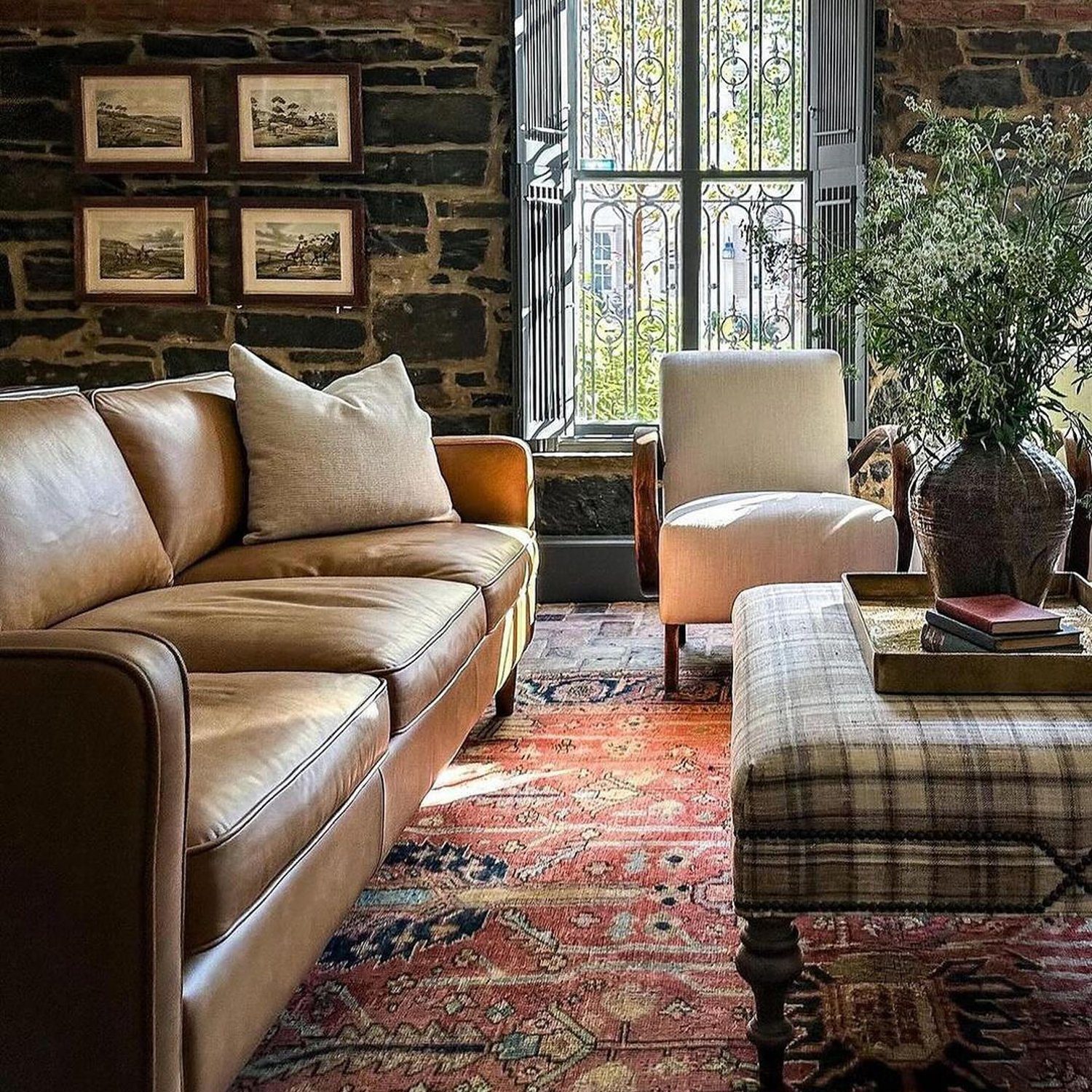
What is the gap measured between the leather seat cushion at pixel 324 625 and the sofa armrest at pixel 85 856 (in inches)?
29.8

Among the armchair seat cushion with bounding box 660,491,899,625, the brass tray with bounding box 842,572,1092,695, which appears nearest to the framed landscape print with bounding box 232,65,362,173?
the armchair seat cushion with bounding box 660,491,899,625

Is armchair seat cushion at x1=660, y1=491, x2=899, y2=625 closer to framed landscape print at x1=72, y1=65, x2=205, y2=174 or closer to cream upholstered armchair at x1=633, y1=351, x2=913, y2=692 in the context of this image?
cream upholstered armchair at x1=633, y1=351, x2=913, y2=692

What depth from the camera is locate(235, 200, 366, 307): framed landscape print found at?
5.11m

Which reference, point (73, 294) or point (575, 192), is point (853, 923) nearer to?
point (575, 192)

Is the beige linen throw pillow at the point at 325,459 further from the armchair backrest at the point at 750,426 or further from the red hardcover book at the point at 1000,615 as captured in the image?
the red hardcover book at the point at 1000,615

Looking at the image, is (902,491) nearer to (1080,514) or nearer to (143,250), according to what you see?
(1080,514)

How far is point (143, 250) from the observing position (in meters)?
5.15

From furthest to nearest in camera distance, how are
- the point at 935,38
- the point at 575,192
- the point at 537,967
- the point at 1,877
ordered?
the point at 575,192 → the point at 935,38 → the point at 537,967 → the point at 1,877

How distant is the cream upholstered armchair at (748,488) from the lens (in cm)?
368

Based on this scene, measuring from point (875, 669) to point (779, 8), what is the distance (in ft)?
13.2

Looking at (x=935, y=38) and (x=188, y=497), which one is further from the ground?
(x=935, y=38)

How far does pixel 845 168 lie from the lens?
503cm

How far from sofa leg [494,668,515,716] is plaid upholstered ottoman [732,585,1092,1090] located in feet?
6.14

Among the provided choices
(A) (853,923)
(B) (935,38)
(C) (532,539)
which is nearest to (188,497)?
(C) (532,539)
